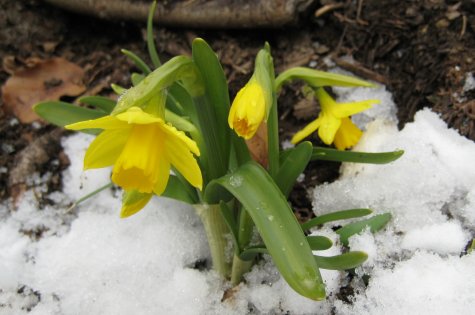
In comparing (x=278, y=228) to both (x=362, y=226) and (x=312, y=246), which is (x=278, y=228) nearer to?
(x=312, y=246)

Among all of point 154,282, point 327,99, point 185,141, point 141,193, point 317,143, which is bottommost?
point 154,282

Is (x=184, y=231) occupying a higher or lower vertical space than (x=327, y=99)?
lower

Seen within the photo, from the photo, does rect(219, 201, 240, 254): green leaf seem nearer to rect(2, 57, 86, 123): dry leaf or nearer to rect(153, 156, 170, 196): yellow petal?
rect(153, 156, 170, 196): yellow petal

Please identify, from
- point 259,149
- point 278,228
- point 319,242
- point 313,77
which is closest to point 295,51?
point 259,149

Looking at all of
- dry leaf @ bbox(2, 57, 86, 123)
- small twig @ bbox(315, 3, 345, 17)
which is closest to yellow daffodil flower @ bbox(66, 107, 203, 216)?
dry leaf @ bbox(2, 57, 86, 123)

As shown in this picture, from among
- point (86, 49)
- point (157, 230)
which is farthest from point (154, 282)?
point (86, 49)

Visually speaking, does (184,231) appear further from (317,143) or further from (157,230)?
(317,143)
